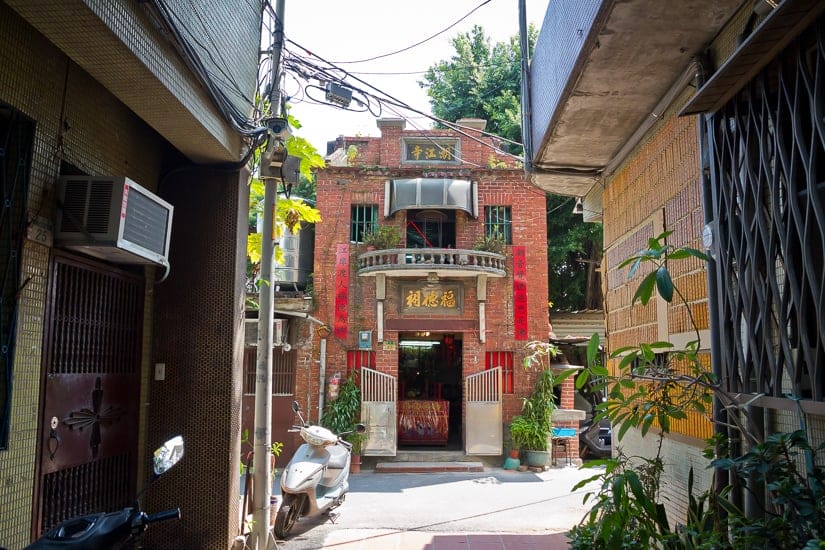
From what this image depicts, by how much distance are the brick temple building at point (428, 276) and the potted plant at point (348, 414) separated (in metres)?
0.19

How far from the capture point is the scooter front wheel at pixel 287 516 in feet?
19.6

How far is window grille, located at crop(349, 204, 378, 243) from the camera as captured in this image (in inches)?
486

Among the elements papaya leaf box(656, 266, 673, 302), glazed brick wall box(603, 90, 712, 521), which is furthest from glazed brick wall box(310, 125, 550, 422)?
papaya leaf box(656, 266, 673, 302)

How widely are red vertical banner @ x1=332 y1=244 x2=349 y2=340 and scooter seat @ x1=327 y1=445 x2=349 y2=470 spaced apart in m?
4.54

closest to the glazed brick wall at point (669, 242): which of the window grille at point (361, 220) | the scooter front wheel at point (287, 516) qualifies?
the scooter front wheel at point (287, 516)

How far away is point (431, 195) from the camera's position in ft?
Answer: 39.0

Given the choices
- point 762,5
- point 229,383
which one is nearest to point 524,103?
point 762,5

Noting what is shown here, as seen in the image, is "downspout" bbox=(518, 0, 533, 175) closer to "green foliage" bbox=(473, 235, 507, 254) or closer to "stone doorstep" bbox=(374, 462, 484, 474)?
"green foliage" bbox=(473, 235, 507, 254)

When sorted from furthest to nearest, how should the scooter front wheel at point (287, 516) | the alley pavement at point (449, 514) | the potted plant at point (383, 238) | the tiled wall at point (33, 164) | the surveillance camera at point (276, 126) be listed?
the potted plant at point (383, 238), the scooter front wheel at point (287, 516), the alley pavement at point (449, 514), the surveillance camera at point (276, 126), the tiled wall at point (33, 164)

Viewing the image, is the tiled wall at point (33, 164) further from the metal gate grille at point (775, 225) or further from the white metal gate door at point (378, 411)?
the white metal gate door at point (378, 411)

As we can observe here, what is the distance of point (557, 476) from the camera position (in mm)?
10281

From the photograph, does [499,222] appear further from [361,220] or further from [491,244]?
[361,220]

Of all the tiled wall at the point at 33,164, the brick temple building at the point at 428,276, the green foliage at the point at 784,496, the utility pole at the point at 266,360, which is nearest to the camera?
the green foliage at the point at 784,496

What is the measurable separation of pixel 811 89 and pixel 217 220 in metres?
4.12
